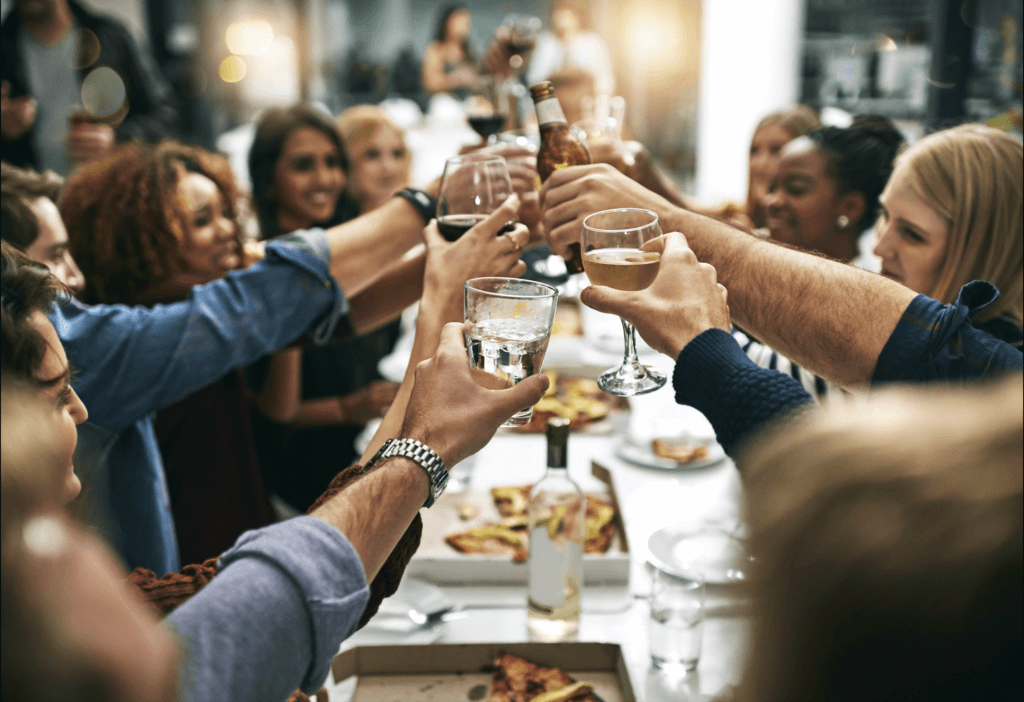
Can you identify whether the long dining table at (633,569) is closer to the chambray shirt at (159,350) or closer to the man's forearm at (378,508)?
the man's forearm at (378,508)

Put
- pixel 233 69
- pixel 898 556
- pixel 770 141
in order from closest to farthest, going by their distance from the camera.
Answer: pixel 898 556 < pixel 770 141 < pixel 233 69

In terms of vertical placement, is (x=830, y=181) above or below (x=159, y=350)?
above

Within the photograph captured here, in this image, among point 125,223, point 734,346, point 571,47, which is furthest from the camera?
point 571,47

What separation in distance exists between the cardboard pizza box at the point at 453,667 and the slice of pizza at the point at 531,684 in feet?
0.04

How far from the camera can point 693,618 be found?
1.12 meters

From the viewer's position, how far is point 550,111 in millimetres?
1207

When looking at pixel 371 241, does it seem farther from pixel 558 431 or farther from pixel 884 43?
pixel 884 43

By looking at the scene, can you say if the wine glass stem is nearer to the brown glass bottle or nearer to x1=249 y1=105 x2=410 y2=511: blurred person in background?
the brown glass bottle

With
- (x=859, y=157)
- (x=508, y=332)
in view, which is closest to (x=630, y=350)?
(x=508, y=332)

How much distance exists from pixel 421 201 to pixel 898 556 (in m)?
1.22

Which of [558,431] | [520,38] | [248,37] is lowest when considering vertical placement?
[558,431]

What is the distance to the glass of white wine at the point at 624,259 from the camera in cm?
99

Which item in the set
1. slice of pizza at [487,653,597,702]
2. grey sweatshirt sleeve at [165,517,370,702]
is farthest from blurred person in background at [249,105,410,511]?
grey sweatshirt sleeve at [165,517,370,702]

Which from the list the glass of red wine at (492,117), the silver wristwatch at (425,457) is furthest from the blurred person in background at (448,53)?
the silver wristwatch at (425,457)
